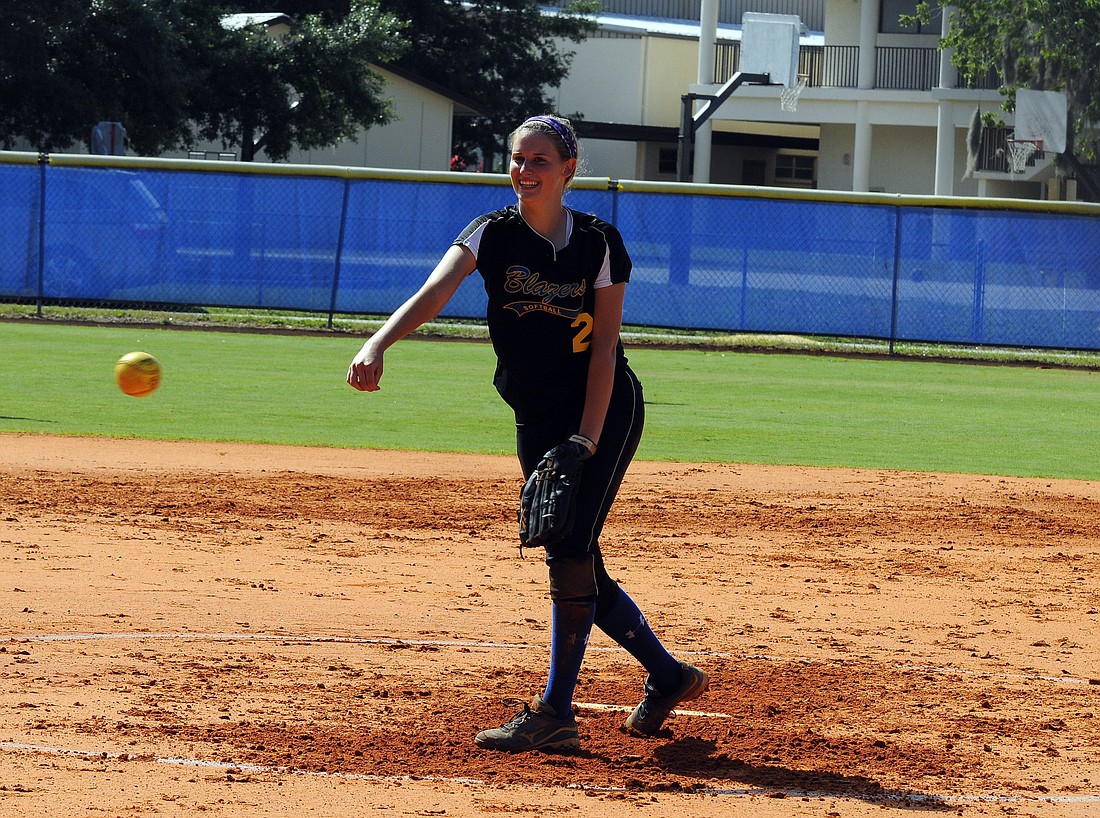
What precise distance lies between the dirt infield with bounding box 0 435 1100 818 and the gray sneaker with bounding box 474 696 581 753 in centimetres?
6

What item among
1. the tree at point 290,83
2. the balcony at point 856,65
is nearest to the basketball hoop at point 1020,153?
the balcony at point 856,65

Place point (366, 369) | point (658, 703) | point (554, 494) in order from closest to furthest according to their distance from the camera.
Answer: point (366, 369) → point (554, 494) → point (658, 703)

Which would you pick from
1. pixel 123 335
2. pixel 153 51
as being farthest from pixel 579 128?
pixel 123 335

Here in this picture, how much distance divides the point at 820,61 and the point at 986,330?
20086 mm

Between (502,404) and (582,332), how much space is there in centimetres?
986

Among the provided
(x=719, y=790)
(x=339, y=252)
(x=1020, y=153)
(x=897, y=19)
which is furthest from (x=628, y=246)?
(x=897, y=19)

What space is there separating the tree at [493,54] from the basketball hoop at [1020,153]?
1581 cm

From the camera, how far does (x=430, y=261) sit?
826 inches

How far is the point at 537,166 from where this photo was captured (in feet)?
14.6

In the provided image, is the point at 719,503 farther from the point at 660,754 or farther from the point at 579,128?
the point at 579,128

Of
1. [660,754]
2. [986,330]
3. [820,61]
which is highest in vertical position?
[820,61]

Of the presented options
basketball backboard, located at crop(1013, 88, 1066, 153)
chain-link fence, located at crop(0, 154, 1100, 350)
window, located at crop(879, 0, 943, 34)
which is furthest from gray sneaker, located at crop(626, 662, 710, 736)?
window, located at crop(879, 0, 943, 34)

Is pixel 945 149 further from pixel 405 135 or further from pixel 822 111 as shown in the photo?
pixel 405 135

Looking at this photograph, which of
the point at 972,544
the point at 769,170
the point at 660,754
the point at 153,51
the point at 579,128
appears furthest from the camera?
the point at 769,170
